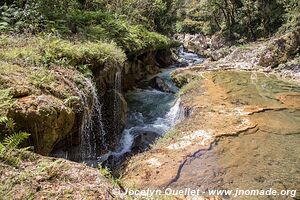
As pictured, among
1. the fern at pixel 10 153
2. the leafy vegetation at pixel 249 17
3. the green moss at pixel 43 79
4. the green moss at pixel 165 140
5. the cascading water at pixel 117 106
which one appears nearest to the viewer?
the fern at pixel 10 153

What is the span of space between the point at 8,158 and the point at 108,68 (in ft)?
20.2

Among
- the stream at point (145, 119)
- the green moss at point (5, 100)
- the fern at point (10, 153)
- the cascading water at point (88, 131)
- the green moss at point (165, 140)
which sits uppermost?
the green moss at point (5, 100)

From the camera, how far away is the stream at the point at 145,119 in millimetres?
9062

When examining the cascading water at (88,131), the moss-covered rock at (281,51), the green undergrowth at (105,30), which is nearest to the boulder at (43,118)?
the cascading water at (88,131)

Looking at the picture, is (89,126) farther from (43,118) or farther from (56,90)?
(43,118)

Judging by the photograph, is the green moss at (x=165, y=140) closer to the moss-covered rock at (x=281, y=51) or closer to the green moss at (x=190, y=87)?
the green moss at (x=190, y=87)

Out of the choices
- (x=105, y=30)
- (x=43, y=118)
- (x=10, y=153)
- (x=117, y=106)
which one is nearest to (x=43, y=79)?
(x=43, y=118)

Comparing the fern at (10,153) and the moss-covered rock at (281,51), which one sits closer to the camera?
the fern at (10,153)

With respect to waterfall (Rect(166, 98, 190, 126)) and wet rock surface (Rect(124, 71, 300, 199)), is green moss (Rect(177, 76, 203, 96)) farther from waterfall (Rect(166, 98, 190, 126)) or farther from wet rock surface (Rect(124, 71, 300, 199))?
wet rock surface (Rect(124, 71, 300, 199))

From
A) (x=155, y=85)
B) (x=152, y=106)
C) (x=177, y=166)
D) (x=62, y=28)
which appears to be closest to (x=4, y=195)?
(x=177, y=166)

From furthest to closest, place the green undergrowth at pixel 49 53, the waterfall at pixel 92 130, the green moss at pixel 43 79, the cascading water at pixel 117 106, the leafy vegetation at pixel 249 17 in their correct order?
the leafy vegetation at pixel 249 17
the cascading water at pixel 117 106
the waterfall at pixel 92 130
the green undergrowth at pixel 49 53
the green moss at pixel 43 79

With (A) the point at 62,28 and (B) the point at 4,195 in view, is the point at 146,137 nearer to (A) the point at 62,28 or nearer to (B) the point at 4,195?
(A) the point at 62,28

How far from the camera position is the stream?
9.06 metres

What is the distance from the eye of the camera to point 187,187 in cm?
623
